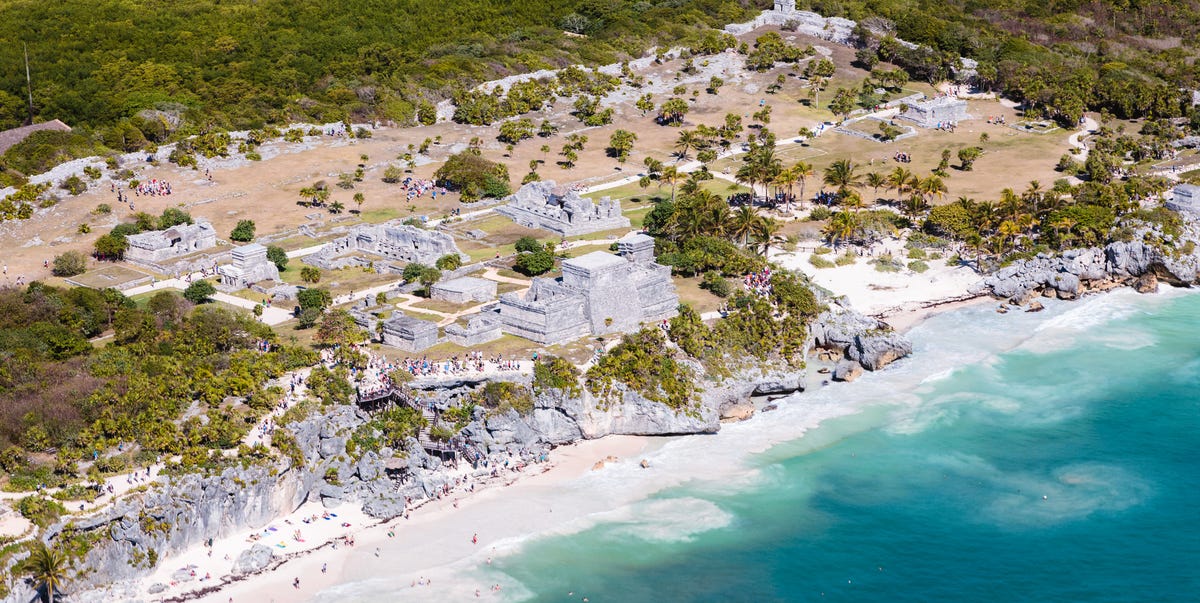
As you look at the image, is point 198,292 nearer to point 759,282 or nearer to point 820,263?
point 759,282

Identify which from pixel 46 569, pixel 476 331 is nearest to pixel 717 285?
pixel 476 331

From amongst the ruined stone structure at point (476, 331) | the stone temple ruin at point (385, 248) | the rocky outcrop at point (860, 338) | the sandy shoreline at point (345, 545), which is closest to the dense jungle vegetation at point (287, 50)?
the stone temple ruin at point (385, 248)

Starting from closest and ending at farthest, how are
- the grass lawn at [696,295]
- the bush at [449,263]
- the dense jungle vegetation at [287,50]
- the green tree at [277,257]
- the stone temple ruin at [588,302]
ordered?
the stone temple ruin at [588,302] < the grass lawn at [696,295] < the bush at [449,263] < the green tree at [277,257] < the dense jungle vegetation at [287,50]

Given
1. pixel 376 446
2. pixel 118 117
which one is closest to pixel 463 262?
pixel 376 446

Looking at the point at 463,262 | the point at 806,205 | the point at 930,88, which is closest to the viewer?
the point at 463,262

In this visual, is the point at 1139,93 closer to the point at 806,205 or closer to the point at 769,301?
the point at 806,205

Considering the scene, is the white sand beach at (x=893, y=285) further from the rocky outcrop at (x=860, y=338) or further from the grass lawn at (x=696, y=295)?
the grass lawn at (x=696, y=295)
